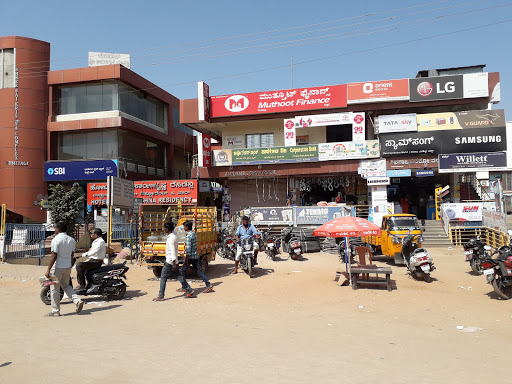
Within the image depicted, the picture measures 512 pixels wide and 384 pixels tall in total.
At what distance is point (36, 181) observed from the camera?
27.7 m

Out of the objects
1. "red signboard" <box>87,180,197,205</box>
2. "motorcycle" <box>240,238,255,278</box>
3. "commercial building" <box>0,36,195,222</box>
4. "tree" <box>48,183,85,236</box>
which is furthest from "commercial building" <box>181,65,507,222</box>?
"motorcycle" <box>240,238,255,278</box>

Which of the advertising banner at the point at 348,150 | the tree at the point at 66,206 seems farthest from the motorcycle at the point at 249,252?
the tree at the point at 66,206

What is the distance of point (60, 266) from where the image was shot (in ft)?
24.2

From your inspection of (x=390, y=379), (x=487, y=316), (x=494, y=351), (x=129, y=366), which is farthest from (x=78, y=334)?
(x=487, y=316)

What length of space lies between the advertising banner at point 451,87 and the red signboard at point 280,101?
14.8 feet

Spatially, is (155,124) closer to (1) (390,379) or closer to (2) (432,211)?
(2) (432,211)

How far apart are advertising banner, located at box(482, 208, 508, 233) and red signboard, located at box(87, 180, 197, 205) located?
17.0 m

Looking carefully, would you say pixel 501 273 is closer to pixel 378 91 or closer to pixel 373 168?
pixel 373 168

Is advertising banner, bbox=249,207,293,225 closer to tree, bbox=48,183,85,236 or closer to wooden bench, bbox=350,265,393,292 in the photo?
tree, bbox=48,183,85,236

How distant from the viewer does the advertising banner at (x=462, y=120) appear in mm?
22234

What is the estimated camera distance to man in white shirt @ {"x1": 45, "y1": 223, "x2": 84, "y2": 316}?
7.26 meters

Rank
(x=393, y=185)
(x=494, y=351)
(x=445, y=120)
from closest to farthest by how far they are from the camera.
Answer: (x=494, y=351)
(x=445, y=120)
(x=393, y=185)

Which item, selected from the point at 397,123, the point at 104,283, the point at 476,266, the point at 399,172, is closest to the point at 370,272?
the point at 476,266

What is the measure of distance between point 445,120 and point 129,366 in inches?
914
